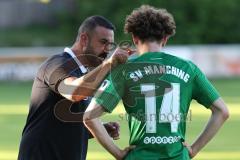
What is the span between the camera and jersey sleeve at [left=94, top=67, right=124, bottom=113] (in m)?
5.68

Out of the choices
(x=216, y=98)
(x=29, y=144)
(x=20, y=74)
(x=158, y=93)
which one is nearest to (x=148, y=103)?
(x=158, y=93)

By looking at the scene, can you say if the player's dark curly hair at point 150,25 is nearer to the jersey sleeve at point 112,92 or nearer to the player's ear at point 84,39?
the jersey sleeve at point 112,92

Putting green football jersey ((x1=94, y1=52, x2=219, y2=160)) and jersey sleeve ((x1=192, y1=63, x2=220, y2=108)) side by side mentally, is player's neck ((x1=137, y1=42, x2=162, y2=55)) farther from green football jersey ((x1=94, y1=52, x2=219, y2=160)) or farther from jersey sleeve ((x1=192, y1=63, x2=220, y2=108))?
jersey sleeve ((x1=192, y1=63, x2=220, y2=108))

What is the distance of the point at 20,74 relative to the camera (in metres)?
34.2

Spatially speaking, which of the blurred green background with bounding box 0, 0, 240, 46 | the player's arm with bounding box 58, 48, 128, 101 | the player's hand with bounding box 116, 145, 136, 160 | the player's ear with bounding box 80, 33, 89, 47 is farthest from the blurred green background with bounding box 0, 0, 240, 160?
the player's hand with bounding box 116, 145, 136, 160

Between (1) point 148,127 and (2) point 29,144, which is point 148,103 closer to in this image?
(1) point 148,127

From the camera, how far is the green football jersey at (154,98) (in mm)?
5648

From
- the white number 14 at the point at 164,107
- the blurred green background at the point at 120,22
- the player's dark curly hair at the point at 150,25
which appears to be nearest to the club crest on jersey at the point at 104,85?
the white number 14 at the point at 164,107

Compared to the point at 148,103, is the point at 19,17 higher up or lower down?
lower down

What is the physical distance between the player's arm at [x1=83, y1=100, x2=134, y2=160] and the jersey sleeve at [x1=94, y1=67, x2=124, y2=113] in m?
0.05

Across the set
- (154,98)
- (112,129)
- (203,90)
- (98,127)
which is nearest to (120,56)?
(154,98)

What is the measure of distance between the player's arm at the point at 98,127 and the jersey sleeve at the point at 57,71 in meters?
0.70

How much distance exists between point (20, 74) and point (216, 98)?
2874 cm

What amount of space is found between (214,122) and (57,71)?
4.55 feet
